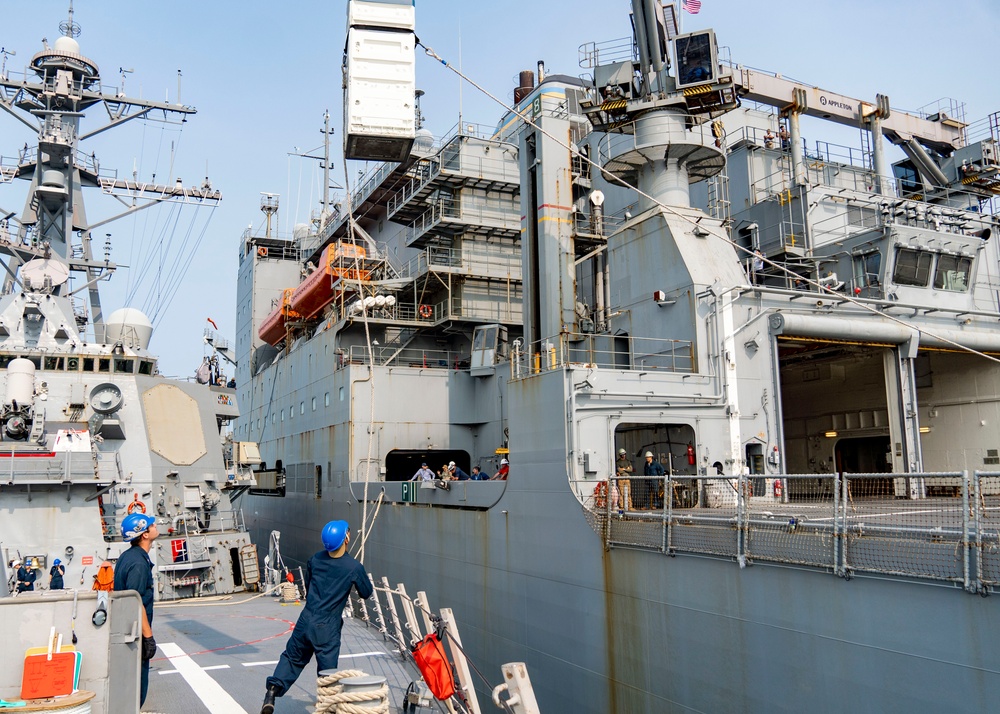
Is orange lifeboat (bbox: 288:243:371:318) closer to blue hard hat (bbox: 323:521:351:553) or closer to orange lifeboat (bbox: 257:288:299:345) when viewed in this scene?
orange lifeboat (bbox: 257:288:299:345)

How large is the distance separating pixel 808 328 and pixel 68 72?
70.0 ft

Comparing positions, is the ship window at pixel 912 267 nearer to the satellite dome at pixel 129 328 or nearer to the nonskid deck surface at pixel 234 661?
the nonskid deck surface at pixel 234 661

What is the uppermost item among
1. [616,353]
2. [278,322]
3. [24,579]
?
[278,322]

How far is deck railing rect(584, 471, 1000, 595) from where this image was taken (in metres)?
6.98

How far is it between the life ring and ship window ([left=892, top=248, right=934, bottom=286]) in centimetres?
846

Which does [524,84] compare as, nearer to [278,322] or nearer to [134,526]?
[278,322]

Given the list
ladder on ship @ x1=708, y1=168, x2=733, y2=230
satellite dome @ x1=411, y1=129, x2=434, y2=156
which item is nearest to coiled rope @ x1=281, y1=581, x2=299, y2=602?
ladder on ship @ x1=708, y1=168, x2=733, y2=230

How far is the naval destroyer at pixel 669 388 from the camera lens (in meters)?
8.34

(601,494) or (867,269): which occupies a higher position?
(867,269)

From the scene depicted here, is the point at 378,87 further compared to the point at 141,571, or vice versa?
the point at 378,87

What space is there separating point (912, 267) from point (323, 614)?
15207mm

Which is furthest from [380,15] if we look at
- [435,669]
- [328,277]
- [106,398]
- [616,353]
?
[328,277]

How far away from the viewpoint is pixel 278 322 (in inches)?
1187

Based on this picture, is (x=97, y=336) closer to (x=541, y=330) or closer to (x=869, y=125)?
(x=541, y=330)
